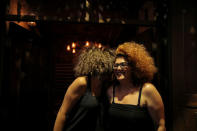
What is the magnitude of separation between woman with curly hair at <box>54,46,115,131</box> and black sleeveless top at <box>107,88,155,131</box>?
21cm

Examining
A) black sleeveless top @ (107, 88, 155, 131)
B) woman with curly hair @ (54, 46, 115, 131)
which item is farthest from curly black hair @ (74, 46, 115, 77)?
black sleeveless top @ (107, 88, 155, 131)

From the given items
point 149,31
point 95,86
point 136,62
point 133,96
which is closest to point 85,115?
point 95,86

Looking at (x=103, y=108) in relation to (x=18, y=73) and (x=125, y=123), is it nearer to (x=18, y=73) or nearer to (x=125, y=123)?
(x=125, y=123)

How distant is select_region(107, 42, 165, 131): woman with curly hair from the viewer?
1.68m

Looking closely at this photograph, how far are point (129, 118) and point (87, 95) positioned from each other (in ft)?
1.81

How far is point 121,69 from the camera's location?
5.79 ft

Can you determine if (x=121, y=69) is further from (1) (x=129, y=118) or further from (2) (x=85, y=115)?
(2) (x=85, y=115)

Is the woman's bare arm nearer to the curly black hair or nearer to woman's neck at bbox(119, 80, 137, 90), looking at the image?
the curly black hair

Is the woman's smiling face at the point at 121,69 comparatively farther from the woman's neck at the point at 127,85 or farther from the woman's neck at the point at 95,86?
the woman's neck at the point at 95,86

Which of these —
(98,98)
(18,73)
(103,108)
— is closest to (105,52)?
(98,98)

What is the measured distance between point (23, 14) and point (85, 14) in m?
0.95

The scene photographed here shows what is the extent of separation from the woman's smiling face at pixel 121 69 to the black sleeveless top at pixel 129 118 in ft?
0.90

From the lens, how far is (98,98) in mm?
1864

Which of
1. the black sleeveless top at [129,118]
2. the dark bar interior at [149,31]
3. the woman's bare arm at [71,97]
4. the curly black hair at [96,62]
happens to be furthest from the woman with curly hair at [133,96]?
the dark bar interior at [149,31]
